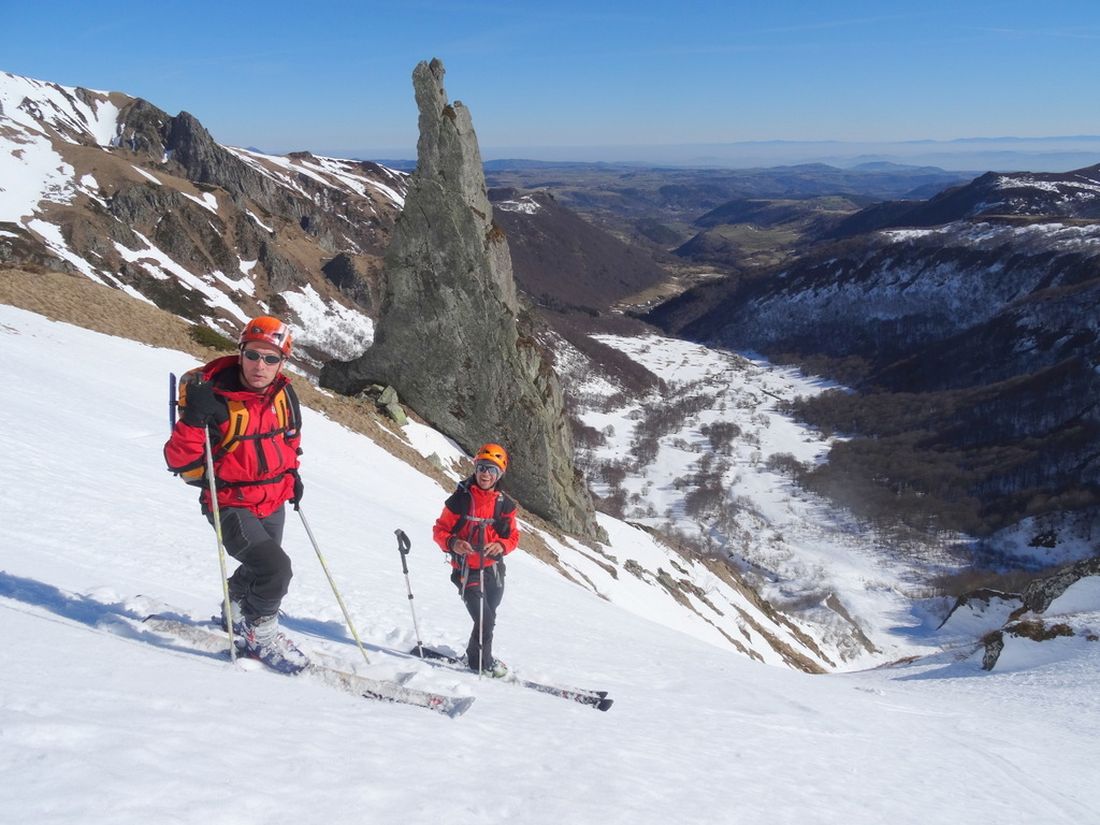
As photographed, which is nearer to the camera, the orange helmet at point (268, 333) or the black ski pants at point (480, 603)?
the orange helmet at point (268, 333)

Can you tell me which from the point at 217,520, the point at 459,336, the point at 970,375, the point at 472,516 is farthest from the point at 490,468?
the point at 970,375

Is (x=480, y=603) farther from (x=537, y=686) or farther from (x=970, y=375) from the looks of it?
(x=970, y=375)

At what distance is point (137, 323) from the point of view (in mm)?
26891

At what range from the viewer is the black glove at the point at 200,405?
18.1ft

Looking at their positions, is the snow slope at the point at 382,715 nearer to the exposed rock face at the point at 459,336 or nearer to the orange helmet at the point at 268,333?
the orange helmet at the point at 268,333

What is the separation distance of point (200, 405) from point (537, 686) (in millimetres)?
4945

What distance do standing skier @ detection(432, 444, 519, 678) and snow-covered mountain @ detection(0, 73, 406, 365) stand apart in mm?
65250

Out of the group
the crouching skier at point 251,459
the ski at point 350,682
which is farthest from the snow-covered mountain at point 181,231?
the crouching skier at point 251,459

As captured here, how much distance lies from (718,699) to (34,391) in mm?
14794

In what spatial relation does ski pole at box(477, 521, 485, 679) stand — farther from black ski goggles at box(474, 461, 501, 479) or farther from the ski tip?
the ski tip

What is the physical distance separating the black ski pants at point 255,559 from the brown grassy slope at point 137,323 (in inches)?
689

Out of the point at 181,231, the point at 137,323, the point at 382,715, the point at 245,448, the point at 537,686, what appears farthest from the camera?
the point at 181,231

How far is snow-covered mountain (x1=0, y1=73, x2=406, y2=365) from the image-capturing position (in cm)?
7881

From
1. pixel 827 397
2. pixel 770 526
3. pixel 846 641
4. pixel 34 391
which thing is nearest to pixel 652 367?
pixel 827 397
